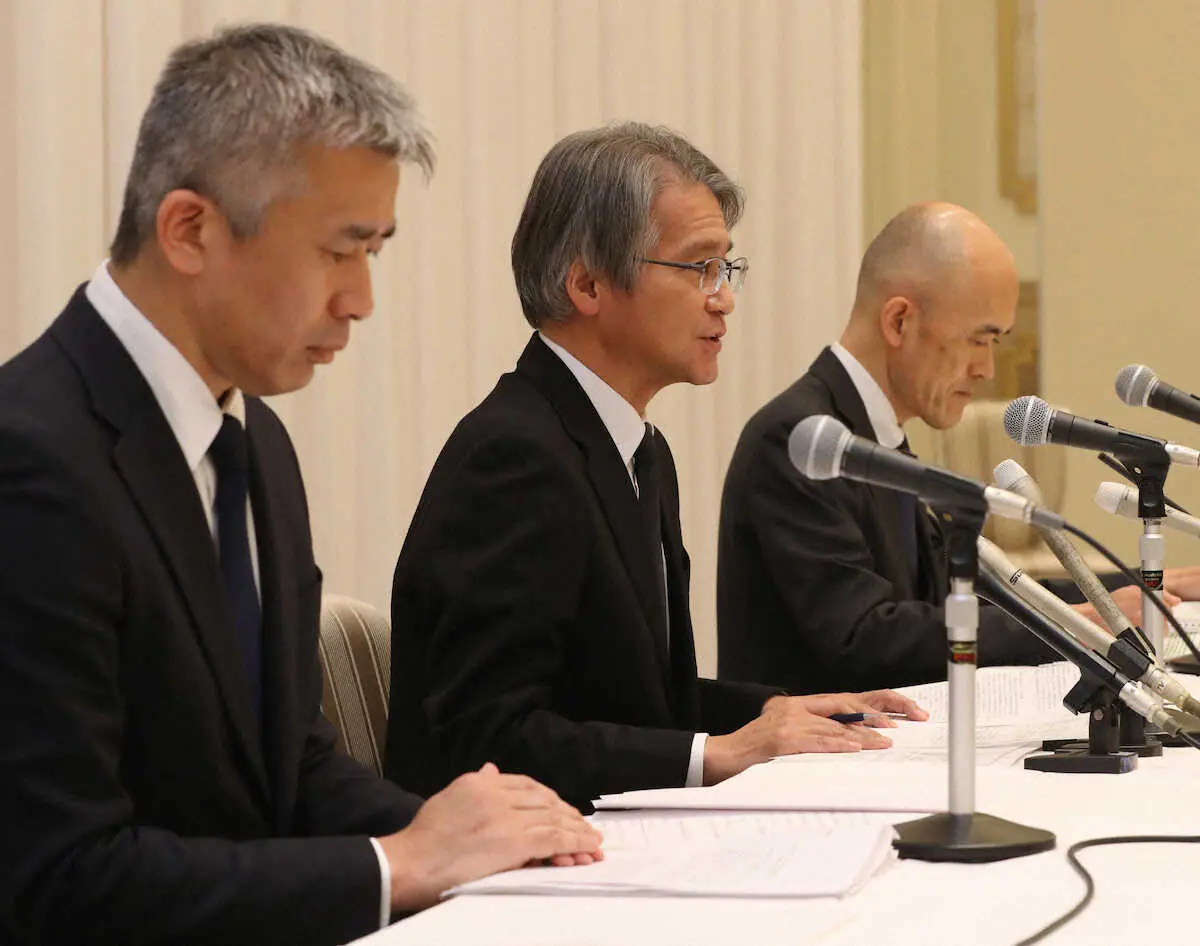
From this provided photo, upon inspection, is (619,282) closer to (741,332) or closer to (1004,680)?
(1004,680)

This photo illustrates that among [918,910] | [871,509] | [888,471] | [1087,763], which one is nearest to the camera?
[918,910]

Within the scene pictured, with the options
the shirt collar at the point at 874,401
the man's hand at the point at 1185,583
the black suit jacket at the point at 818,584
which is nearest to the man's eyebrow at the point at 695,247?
the black suit jacket at the point at 818,584

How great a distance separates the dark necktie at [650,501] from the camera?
2531 millimetres

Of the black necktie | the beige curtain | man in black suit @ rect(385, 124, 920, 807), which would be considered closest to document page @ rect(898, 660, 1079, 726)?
man in black suit @ rect(385, 124, 920, 807)

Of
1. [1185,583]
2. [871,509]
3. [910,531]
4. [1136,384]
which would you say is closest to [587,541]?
[1136,384]

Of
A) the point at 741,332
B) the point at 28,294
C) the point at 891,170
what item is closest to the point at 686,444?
the point at 741,332

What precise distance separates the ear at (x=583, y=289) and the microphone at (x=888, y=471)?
3.87ft

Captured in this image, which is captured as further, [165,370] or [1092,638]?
[1092,638]

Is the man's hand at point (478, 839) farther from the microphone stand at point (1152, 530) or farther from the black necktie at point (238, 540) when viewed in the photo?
the microphone stand at point (1152, 530)

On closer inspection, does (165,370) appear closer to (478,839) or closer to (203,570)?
(203,570)

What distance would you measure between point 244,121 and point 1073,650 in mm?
1032

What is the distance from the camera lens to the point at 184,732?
5.30ft

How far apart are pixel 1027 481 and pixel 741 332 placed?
3.08 metres

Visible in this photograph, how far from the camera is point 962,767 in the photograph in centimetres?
154
